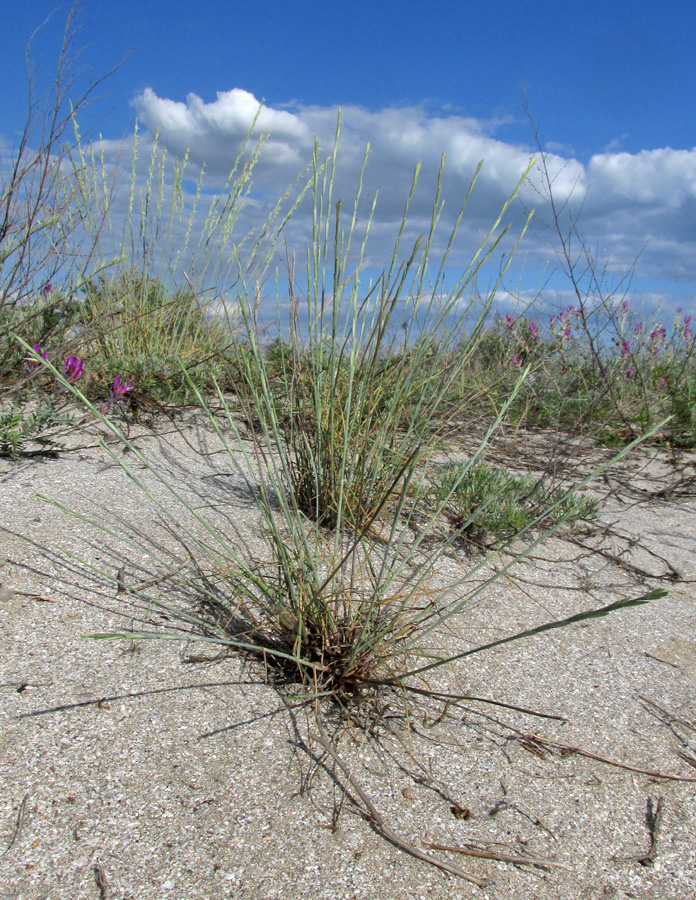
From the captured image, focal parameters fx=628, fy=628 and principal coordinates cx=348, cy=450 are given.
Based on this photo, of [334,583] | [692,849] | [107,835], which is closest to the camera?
[107,835]

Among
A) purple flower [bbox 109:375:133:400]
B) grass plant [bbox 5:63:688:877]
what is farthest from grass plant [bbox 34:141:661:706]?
purple flower [bbox 109:375:133:400]

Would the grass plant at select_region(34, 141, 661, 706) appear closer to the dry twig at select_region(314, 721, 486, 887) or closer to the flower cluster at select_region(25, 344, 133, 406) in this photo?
the dry twig at select_region(314, 721, 486, 887)

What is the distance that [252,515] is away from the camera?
2.20 meters

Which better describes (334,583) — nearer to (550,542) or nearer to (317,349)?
(317,349)

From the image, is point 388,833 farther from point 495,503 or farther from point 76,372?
point 76,372

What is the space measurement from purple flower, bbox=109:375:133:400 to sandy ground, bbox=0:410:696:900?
0.99 m

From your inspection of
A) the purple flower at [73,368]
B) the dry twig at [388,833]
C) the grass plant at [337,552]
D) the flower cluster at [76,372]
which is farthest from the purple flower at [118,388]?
the dry twig at [388,833]

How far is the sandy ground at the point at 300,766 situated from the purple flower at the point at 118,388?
99 cm

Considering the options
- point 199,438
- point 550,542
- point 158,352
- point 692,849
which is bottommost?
point 692,849

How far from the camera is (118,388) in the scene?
278cm

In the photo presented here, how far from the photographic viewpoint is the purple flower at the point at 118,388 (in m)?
2.77

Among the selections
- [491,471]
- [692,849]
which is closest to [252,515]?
[491,471]

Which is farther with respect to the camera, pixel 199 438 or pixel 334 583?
pixel 199 438

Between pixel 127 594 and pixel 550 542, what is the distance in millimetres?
1581
